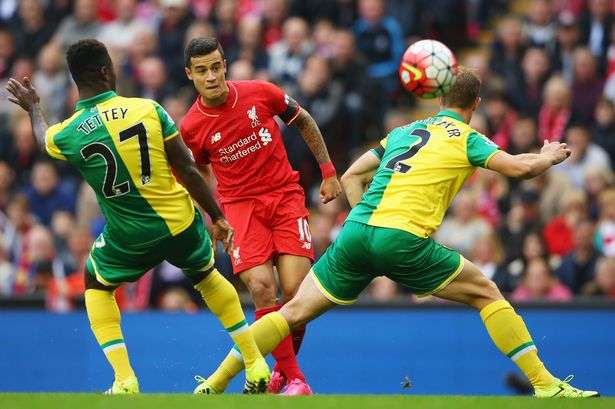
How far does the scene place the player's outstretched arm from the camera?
8.67 m

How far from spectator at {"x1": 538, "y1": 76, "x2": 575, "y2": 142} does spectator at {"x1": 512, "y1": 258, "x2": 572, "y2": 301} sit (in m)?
2.11

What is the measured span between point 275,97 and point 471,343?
4265mm

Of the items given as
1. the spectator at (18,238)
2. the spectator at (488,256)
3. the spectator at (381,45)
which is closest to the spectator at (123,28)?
the spectator at (18,238)

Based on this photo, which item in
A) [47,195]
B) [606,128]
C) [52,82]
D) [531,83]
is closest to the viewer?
[606,128]

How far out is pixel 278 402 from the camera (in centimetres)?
784

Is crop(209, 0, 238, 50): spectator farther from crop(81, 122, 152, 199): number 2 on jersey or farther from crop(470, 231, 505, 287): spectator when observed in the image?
crop(81, 122, 152, 199): number 2 on jersey

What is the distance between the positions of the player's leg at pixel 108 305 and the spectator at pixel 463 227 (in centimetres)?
590

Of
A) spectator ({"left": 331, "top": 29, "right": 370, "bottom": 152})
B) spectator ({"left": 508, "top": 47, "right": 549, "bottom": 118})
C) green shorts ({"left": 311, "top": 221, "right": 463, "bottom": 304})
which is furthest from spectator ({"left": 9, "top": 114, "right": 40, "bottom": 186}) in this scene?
green shorts ({"left": 311, "top": 221, "right": 463, "bottom": 304})

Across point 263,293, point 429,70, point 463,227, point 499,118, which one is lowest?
point 463,227

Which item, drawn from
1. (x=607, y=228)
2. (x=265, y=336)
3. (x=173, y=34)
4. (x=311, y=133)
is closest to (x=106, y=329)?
(x=265, y=336)

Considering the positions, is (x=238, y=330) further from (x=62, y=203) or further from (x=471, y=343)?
(x=62, y=203)

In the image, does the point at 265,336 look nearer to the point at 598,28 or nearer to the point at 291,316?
the point at 291,316

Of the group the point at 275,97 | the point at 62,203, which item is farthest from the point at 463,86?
the point at 62,203

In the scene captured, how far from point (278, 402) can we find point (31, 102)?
9.09ft
